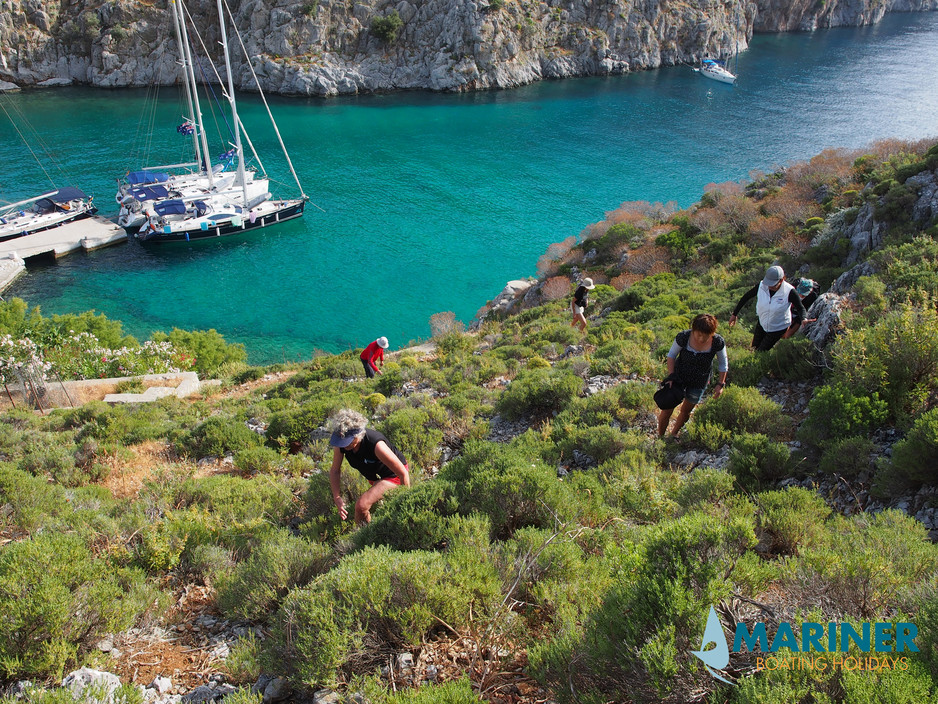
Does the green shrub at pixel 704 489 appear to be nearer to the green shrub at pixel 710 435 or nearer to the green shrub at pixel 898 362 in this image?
the green shrub at pixel 710 435

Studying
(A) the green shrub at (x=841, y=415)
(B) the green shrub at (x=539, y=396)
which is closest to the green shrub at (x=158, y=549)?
(B) the green shrub at (x=539, y=396)

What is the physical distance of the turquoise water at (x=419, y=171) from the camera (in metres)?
30.4

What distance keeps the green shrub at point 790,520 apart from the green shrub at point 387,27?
7263 cm

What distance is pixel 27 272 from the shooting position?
107ft

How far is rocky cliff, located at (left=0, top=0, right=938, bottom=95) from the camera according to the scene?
64.6m

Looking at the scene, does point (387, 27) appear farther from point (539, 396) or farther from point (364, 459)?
point (364, 459)

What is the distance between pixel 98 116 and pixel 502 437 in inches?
2518

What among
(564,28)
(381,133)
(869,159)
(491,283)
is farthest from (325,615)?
(564,28)

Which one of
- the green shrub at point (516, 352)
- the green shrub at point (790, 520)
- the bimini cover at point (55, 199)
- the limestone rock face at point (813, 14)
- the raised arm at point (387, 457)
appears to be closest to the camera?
the green shrub at point (790, 520)

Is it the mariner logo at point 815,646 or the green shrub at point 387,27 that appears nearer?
the mariner logo at point 815,646

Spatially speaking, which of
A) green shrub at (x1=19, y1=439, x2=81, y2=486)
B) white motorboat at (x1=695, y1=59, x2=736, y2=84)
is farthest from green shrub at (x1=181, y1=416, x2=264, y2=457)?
white motorboat at (x1=695, y1=59, x2=736, y2=84)

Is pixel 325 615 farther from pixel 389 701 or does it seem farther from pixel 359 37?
pixel 359 37

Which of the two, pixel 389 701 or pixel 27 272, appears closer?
pixel 389 701

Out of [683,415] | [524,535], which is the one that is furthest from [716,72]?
[524,535]
